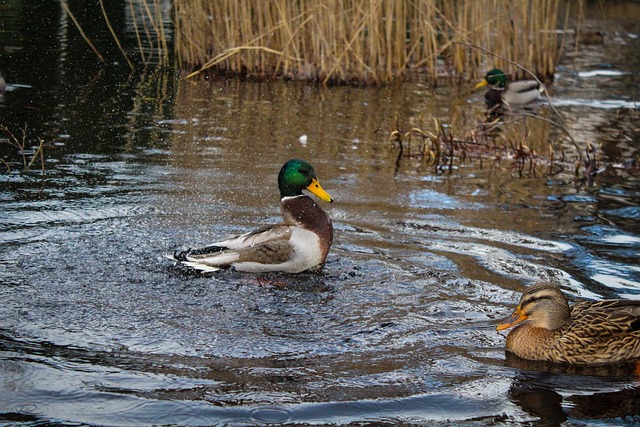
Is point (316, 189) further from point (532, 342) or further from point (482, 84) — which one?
point (482, 84)

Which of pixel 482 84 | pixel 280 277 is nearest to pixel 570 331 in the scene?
pixel 280 277

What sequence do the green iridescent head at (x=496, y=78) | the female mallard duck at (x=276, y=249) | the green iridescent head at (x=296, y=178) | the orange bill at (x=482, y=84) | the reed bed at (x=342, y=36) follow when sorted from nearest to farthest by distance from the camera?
the female mallard duck at (x=276, y=249), the green iridescent head at (x=296, y=178), the reed bed at (x=342, y=36), the green iridescent head at (x=496, y=78), the orange bill at (x=482, y=84)

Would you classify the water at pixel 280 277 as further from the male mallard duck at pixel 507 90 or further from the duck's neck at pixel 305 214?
the male mallard duck at pixel 507 90

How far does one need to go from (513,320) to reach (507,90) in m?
9.84

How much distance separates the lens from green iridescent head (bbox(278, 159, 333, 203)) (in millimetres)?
7191

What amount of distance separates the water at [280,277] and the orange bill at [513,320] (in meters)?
0.16

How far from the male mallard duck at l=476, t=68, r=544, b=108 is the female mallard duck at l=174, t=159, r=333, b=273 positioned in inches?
311

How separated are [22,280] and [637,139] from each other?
865cm

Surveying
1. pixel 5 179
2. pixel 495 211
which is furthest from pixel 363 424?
pixel 5 179

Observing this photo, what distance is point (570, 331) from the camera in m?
5.47

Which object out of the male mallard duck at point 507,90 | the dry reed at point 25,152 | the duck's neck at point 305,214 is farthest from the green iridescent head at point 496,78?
the duck's neck at point 305,214

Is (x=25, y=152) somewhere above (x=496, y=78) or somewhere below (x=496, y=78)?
below

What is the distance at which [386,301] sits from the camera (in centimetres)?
614

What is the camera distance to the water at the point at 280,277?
4.68 meters
